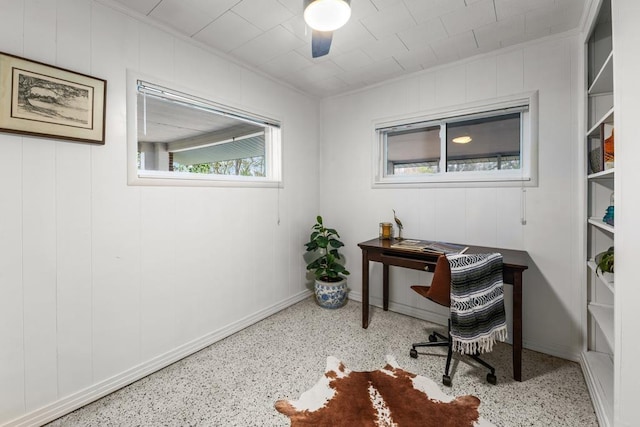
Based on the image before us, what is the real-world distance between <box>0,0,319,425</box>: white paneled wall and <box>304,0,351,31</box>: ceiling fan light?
1286 mm

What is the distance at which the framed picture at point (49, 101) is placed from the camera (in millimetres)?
1440

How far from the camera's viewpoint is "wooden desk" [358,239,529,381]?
74.2 inches

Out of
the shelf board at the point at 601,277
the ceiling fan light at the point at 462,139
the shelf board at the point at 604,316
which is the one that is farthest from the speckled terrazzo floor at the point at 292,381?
the ceiling fan light at the point at 462,139

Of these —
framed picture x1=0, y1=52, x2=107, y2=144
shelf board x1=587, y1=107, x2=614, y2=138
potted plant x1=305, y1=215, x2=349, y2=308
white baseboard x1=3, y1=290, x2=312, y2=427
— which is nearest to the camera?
framed picture x1=0, y1=52, x2=107, y2=144

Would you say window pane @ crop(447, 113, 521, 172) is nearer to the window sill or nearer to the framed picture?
the window sill

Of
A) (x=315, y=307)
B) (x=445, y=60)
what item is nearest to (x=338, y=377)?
(x=315, y=307)

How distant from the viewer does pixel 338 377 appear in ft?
6.39

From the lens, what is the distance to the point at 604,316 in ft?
6.16

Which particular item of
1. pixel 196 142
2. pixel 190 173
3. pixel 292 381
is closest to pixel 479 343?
pixel 292 381

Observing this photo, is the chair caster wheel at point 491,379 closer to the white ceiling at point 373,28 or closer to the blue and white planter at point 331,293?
the blue and white planter at point 331,293

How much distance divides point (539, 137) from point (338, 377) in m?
2.31

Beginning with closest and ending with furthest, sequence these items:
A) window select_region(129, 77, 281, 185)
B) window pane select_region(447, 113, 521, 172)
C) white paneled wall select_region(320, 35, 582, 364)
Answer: window select_region(129, 77, 281, 185) → white paneled wall select_region(320, 35, 582, 364) → window pane select_region(447, 113, 521, 172)

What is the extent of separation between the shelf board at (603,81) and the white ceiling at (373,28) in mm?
470

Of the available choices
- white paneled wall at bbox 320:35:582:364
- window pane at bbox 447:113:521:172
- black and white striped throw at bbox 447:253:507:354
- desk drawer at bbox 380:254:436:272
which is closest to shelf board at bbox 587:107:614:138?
white paneled wall at bbox 320:35:582:364
